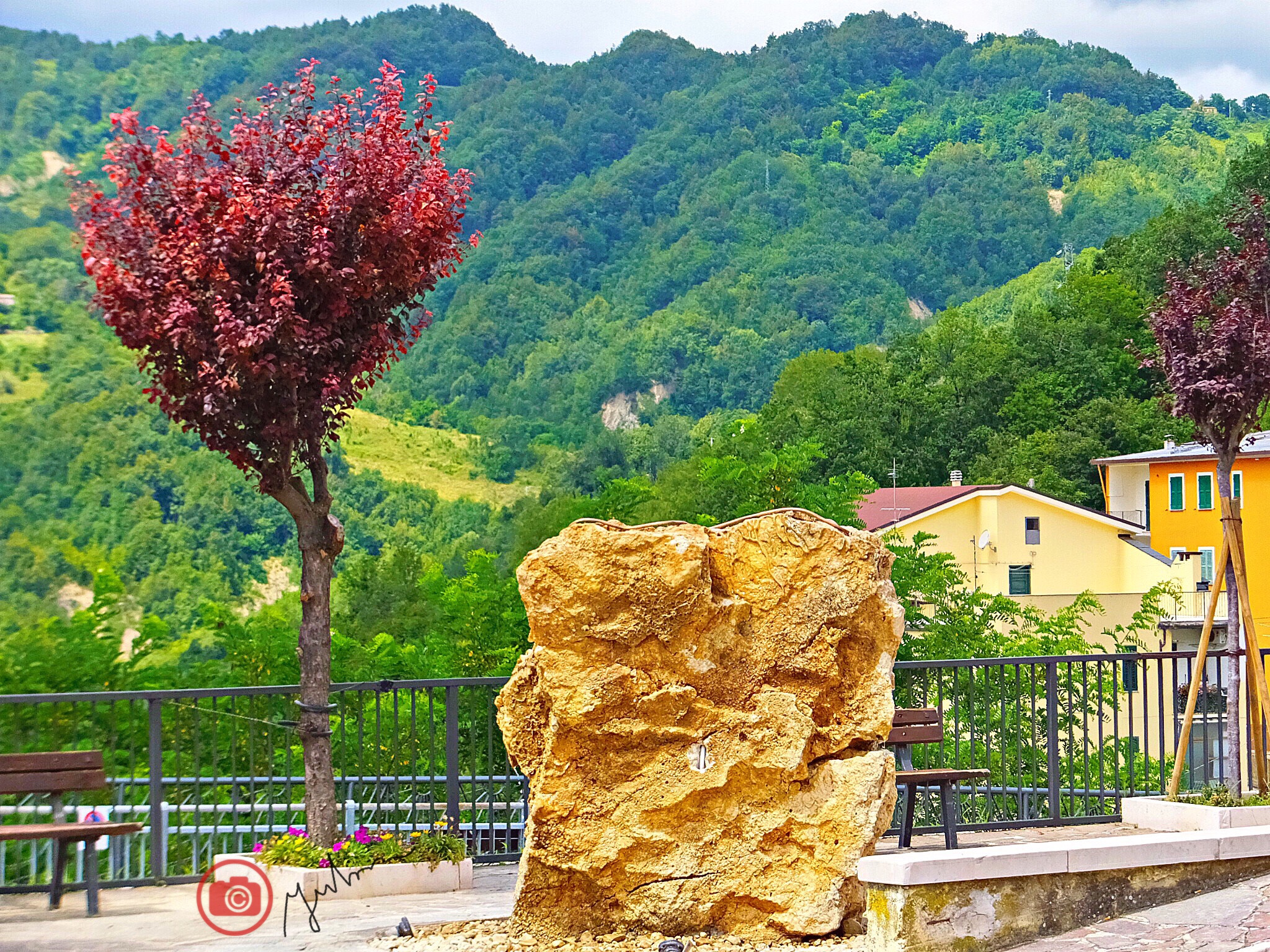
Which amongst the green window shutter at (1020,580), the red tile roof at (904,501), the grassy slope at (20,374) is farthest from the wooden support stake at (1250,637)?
the grassy slope at (20,374)

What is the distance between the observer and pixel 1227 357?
983cm

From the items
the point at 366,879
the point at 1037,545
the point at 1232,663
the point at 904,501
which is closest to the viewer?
the point at 366,879

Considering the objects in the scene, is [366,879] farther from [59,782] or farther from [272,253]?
[272,253]

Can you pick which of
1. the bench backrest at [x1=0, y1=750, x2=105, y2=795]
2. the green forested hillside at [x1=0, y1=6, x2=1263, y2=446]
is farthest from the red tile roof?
the green forested hillside at [x1=0, y1=6, x2=1263, y2=446]

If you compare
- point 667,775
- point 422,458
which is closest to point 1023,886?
point 667,775

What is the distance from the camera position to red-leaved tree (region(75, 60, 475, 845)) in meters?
7.90

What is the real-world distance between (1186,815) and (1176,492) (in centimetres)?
4704

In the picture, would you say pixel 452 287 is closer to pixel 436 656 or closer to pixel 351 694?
pixel 436 656

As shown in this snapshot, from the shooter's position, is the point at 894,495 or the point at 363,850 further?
the point at 894,495

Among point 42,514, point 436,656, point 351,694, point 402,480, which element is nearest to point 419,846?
point 351,694

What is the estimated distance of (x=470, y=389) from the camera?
112250 mm

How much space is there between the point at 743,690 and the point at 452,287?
114006 millimetres

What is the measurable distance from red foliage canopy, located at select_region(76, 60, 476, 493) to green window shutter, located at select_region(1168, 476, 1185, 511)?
1943 inches

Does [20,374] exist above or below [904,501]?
above
